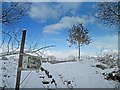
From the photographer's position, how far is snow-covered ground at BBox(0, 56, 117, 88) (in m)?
9.14

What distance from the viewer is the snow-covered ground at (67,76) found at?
9139mm

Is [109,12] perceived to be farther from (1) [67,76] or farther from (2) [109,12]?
(1) [67,76]

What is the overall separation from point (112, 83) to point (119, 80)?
392 mm

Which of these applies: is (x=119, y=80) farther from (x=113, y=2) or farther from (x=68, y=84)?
(x=113, y=2)

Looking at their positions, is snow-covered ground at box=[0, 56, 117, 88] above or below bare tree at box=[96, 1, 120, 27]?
below

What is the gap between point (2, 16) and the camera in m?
8.65

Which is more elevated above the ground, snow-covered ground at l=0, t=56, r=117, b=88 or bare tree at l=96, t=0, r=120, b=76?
bare tree at l=96, t=0, r=120, b=76

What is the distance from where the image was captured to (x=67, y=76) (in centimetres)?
1136

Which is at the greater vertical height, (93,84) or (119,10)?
(119,10)

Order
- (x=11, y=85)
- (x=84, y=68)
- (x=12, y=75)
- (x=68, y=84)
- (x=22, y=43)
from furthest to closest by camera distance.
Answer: (x=84, y=68) → (x=68, y=84) → (x=12, y=75) → (x=11, y=85) → (x=22, y=43)

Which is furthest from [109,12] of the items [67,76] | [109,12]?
[67,76]

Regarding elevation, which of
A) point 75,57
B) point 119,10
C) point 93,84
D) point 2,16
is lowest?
point 93,84

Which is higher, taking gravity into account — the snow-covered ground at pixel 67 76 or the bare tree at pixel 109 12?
the bare tree at pixel 109 12

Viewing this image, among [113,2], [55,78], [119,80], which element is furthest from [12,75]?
[113,2]
